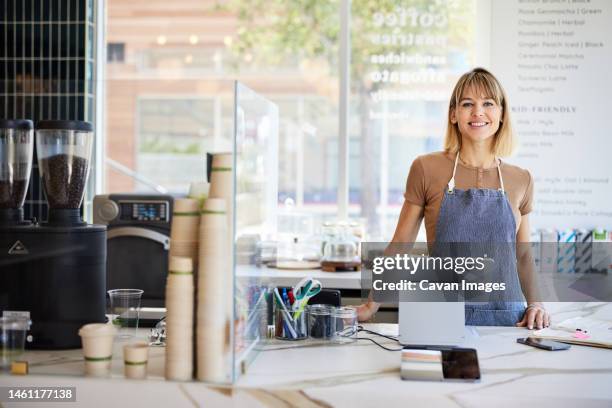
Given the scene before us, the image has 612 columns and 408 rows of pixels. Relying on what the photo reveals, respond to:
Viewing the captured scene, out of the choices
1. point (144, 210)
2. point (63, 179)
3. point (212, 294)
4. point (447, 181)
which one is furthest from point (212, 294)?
point (144, 210)

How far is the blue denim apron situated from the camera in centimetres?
257

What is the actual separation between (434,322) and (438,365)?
0.98 ft

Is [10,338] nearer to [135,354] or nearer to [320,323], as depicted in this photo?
[135,354]

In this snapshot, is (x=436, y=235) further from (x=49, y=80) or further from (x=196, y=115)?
(x=196, y=115)

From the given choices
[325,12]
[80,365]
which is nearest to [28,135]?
[80,365]

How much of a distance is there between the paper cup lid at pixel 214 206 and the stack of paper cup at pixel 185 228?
6 cm

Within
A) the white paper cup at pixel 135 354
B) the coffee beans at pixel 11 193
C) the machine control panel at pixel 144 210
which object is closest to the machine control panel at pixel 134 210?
the machine control panel at pixel 144 210

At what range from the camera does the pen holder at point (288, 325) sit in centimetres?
205

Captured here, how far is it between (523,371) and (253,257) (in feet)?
2.27

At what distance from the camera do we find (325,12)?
5.34 meters

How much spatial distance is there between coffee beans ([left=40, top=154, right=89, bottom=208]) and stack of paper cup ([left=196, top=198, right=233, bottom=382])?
49cm

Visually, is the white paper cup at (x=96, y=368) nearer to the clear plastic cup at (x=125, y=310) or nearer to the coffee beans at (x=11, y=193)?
the clear plastic cup at (x=125, y=310)

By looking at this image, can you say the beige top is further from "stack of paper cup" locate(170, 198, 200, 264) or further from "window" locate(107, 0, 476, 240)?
"window" locate(107, 0, 476, 240)

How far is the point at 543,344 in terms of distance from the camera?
200cm
